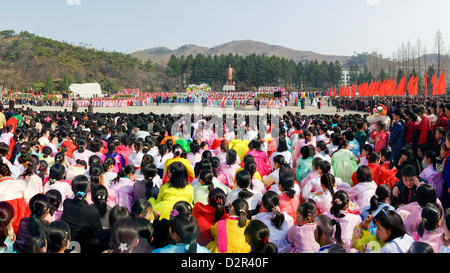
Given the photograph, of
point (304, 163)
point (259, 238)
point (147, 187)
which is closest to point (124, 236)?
point (259, 238)

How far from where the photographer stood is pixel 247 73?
75.8 m

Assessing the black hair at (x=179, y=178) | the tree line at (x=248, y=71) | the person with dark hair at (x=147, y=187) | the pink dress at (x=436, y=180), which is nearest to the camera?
the black hair at (x=179, y=178)

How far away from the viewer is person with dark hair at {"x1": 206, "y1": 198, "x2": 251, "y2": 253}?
298cm

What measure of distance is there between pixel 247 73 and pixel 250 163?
72.6m

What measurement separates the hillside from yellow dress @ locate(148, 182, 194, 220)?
206 ft

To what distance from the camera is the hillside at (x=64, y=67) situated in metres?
69.4

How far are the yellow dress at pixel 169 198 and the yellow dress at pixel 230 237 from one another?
89cm

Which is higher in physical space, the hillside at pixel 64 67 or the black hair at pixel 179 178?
the hillside at pixel 64 67

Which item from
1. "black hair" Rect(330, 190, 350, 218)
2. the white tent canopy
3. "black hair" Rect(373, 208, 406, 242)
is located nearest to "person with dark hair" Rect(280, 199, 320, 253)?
"black hair" Rect(330, 190, 350, 218)

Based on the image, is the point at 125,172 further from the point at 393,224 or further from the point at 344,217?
the point at 393,224

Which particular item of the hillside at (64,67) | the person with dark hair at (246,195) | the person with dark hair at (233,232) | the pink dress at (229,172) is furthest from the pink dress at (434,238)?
the hillside at (64,67)

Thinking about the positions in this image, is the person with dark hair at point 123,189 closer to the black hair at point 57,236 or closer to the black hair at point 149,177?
the black hair at point 149,177

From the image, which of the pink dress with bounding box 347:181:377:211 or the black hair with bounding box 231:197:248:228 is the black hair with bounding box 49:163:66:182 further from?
the pink dress with bounding box 347:181:377:211
